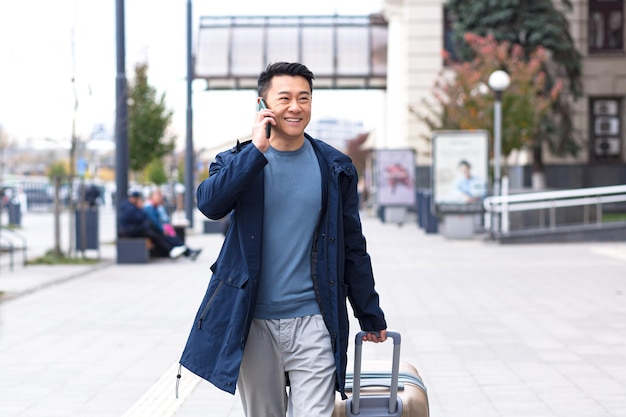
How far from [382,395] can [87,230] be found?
15502mm

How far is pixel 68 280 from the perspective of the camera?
51.2ft

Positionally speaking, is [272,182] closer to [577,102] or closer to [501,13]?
[501,13]

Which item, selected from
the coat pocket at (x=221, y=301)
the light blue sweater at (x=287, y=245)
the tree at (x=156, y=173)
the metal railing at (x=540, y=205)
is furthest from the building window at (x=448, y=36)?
the tree at (x=156, y=173)

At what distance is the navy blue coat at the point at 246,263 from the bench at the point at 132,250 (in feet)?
47.0

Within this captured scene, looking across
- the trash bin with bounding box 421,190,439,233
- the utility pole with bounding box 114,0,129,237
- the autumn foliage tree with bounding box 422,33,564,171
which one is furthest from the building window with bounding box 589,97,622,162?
the utility pole with bounding box 114,0,129,237

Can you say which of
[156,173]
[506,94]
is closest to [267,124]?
[506,94]

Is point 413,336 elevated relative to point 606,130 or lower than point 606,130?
lower

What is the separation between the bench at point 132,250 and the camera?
18344 mm

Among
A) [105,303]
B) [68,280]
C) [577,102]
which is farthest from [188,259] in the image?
[577,102]

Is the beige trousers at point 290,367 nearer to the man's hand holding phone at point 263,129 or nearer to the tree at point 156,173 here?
the man's hand holding phone at point 263,129

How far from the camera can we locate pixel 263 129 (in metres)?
3.99

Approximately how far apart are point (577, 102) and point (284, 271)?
30.4 metres

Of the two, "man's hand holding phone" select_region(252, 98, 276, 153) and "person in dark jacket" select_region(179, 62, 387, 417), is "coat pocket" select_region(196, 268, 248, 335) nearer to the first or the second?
"person in dark jacket" select_region(179, 62, 387, 417)

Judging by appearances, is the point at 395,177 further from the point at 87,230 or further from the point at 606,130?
the point at 87,230
